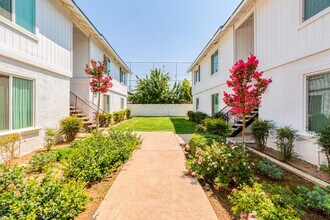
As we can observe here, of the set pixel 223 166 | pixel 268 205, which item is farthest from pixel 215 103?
pixel 268 205

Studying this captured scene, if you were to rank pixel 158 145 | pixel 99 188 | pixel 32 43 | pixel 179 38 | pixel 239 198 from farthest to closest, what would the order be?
1. pixel 179 38
2. pixel 158 145
3. pixel 32 43
4. pixel 99 188
5. pixel 239 198

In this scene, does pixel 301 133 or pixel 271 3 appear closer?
pixel 301 133

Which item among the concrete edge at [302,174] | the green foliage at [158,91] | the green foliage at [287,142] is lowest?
the concrete edge at [302,174]

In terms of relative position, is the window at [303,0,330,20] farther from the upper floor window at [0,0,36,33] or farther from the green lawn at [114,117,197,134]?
the upper floor window at [0,0,36,33]

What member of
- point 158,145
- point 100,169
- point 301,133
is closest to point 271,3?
point 301,133

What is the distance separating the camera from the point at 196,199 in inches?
128

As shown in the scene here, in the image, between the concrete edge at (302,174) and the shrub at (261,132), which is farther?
the shrub at (261,132)

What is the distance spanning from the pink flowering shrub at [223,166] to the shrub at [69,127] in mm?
5939

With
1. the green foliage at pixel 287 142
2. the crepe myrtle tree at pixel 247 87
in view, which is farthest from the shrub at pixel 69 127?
the green foliage at pixel 287 142

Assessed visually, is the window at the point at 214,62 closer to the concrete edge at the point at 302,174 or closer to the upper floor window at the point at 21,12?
the concrete edge at the point at 302,174

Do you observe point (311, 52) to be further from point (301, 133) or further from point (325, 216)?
point (325, 216)

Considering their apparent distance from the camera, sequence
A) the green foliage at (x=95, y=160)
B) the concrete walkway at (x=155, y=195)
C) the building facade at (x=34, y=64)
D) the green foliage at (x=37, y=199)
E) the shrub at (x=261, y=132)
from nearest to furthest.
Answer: the green foliage at (x=37, y=199) → the concrete walkway at (x=155, y=195) → the green foliage at (x=95, y=160) → the building facade at (x=34, y=64) → the shrub at (x=261, y=132)

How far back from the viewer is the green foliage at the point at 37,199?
2.29 m

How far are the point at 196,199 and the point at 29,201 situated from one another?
257 cm
